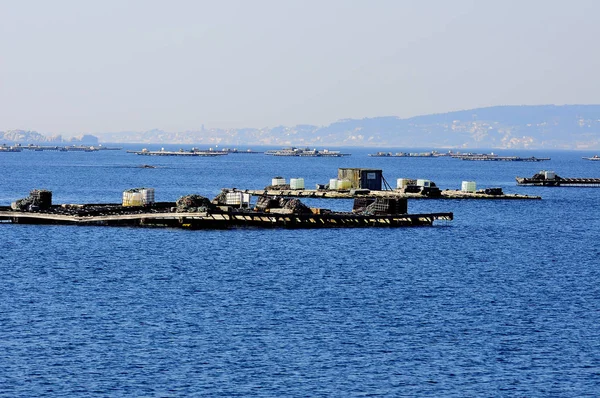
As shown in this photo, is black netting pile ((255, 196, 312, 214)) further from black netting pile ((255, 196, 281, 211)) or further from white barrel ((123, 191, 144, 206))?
white barrel ((123, 191, 144, 206))

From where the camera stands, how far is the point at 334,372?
4212cm

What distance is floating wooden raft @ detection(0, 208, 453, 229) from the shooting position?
94.4 meters

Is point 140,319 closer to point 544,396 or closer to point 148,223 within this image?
point 544,396

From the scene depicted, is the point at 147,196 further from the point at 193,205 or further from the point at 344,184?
the point at 344,184

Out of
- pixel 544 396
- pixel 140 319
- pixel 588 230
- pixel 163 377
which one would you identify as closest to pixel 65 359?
pixel 163 377

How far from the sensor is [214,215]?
94750 mm

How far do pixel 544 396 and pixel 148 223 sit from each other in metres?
60.6

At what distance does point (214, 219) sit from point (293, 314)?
41.9 metres

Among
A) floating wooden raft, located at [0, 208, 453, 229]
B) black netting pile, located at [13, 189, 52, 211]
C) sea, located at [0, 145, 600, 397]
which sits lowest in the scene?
sea, located at [0, 145, 600, 397]

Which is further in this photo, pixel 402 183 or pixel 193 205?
pixel 402 183

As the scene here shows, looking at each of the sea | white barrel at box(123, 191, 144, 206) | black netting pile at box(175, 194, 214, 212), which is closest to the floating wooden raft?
black netting pile at box(175, 194, 214, 212)

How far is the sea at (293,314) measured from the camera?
41000 millimetres

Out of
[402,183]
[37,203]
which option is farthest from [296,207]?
[402,183]

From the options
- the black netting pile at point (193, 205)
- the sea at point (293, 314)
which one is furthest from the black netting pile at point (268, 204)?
the black netting pile at point (193, 205)
